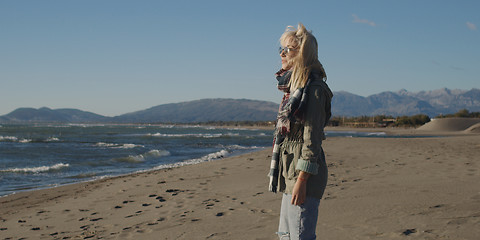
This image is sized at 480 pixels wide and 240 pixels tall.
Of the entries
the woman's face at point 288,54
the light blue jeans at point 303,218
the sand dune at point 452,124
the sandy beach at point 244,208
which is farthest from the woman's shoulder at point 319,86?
the sand dune at point 452,124

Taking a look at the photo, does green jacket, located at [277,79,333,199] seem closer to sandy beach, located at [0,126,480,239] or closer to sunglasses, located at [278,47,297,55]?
sunglasses, located at [278,47,297,55]

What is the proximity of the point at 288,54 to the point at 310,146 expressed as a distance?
654 mm

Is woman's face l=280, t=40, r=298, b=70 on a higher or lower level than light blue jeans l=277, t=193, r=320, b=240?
higher

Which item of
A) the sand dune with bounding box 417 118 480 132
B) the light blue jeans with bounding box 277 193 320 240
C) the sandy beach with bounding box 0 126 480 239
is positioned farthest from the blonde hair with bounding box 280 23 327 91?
the sand dune with bounding box 417 118 480 132

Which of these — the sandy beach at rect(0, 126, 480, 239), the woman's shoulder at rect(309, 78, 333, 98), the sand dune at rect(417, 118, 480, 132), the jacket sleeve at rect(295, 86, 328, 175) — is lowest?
the sandy beach at rect(0, 126, 480, 239)

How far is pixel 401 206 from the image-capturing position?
4.88m

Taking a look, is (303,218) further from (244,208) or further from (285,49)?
(244,208)

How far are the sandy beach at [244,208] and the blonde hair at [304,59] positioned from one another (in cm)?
226

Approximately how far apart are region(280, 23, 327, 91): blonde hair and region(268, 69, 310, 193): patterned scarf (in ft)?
0.20

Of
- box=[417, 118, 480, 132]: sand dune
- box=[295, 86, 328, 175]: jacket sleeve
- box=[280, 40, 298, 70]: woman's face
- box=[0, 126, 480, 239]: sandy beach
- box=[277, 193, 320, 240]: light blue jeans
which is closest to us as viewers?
box=[295, 86, 328, 175]: jacket sleeve

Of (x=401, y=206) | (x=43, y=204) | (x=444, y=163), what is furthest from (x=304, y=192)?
(x=444, y=163)

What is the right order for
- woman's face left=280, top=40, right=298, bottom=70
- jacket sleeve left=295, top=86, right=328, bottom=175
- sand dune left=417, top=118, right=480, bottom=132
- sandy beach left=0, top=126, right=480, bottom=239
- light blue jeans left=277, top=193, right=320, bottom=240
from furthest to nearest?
sand dune left=417, top=118, right=480, bottom=132
sandy beach left=0, top=126, right=480, bottom=239
woman's face left=280, top=40, right=298, bottom=70
light blue jeans left=277, top=193, right=320, bottom=240
jacket sleeve left=295, top=86, right=328, bottom=175

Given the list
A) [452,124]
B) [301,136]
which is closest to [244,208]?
[301,136]

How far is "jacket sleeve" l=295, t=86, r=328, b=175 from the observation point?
216cm
